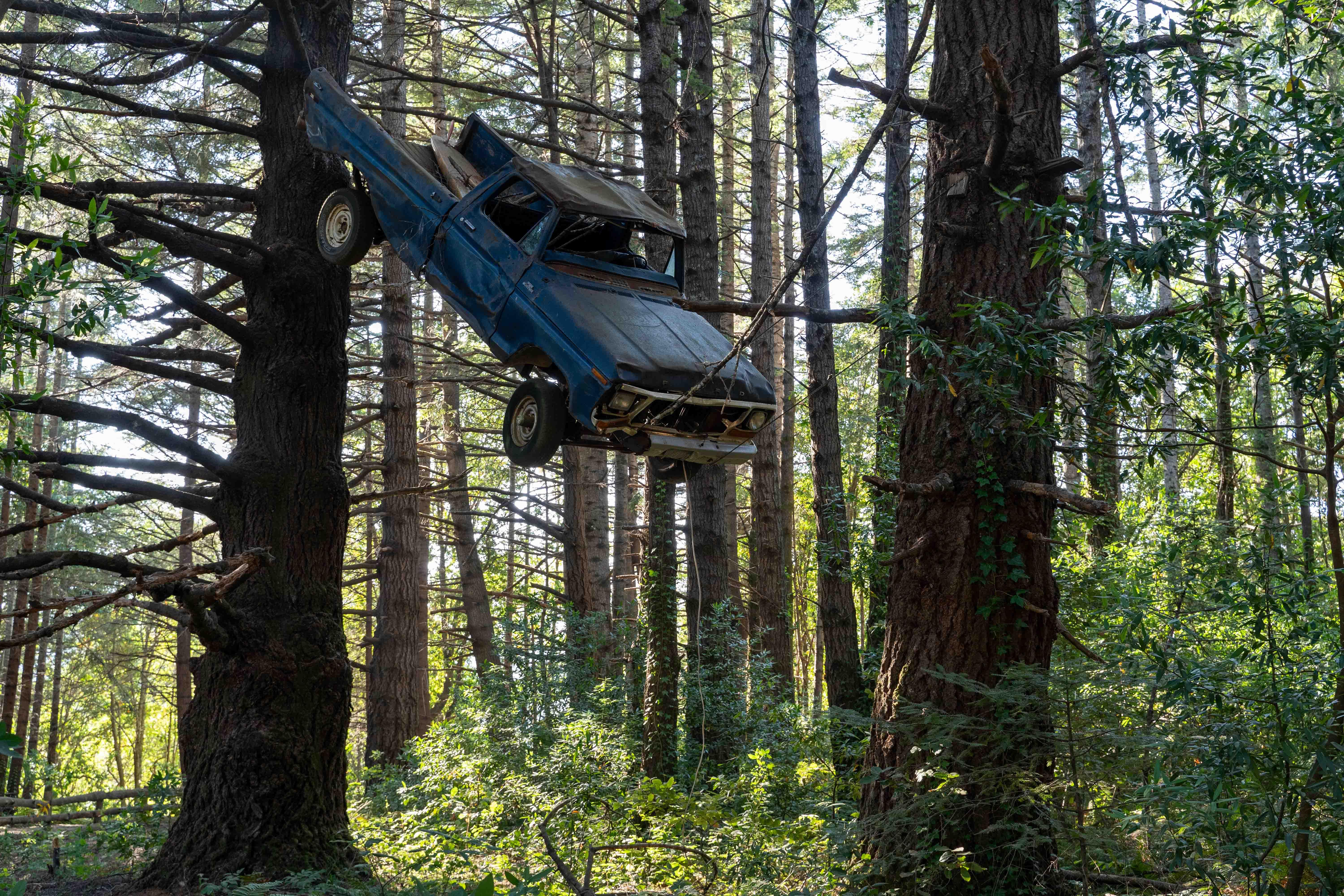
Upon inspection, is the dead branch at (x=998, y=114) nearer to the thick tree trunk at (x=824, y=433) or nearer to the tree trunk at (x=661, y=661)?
the thick tree trunk at (x=824, y=433)

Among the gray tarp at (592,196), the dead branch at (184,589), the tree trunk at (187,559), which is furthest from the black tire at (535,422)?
the tree trunk at (187,559)

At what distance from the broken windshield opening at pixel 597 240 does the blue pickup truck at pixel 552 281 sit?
17mm

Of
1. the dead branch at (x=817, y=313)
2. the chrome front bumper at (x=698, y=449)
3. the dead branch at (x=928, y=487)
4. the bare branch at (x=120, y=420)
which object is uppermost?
the dead branch at (x=817, y=313)

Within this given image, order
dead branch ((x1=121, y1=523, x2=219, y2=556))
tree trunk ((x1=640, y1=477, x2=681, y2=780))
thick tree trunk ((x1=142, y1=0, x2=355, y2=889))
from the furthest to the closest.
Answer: tree trunk ((x1=640, y1=477, x2=681, y2=780))
thick tree trunk ((x1=142, y1=0, x2=355, y2=889))
dead branch ((x1=121, y1=523, x2=219, y2=556))

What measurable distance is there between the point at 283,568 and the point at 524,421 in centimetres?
211

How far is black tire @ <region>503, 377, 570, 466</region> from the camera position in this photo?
7008 mm

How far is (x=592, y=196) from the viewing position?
739cm

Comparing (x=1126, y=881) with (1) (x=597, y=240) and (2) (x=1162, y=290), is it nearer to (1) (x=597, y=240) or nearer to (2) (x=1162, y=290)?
(1) (x=597, y=240)

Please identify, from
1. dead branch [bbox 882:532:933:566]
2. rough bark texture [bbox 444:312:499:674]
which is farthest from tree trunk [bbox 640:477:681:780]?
rough bark texture [bbox 444:312:499:674]

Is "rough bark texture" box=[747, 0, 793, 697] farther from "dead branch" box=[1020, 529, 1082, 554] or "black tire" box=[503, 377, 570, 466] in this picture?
"dead branch" box=[1020, 529, 1082, 554]

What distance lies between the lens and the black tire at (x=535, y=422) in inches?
276

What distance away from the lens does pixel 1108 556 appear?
9.98 meters

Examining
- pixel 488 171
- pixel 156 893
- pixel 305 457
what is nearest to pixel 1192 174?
pixel 488 171

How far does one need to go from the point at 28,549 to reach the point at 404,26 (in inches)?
494
